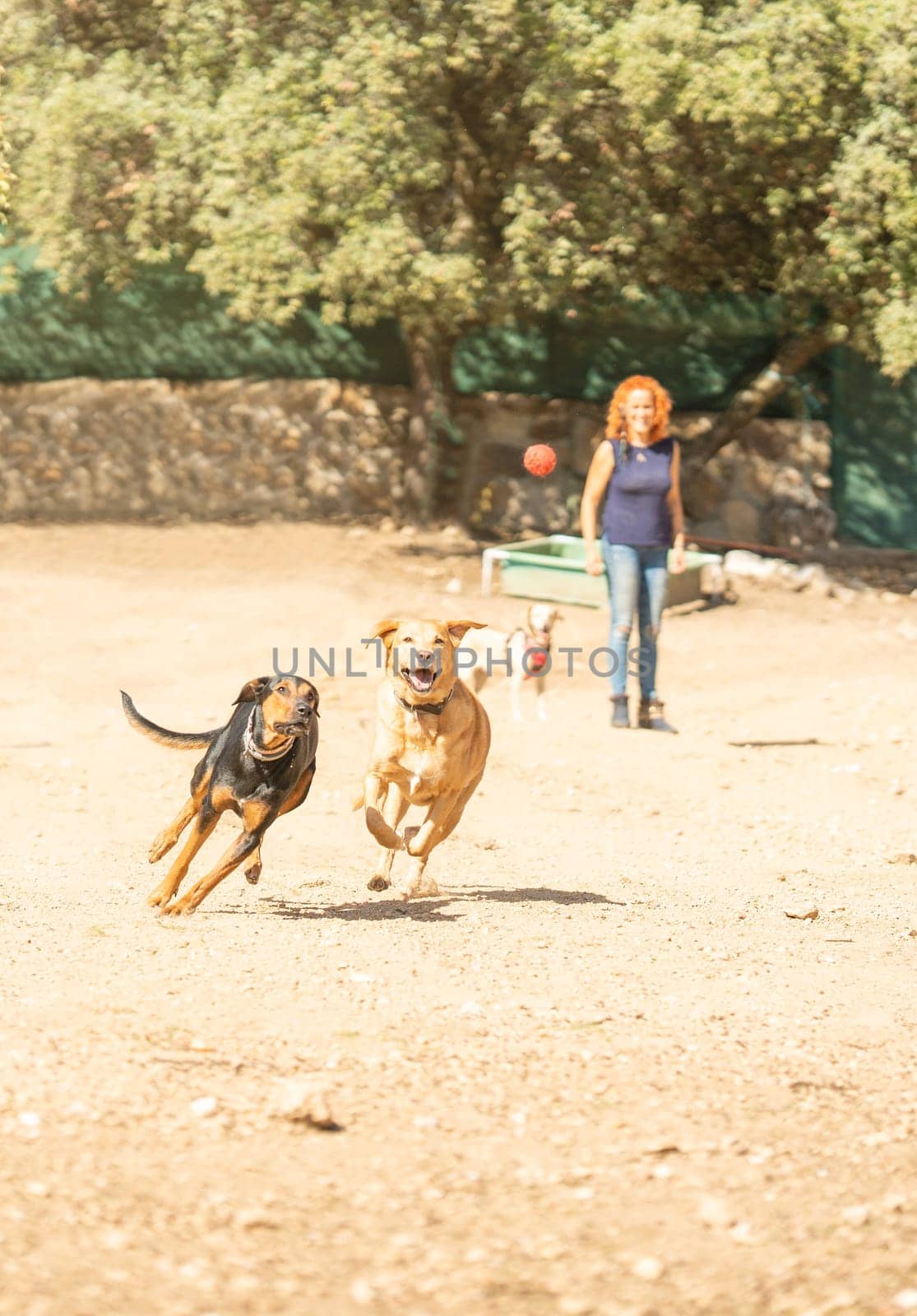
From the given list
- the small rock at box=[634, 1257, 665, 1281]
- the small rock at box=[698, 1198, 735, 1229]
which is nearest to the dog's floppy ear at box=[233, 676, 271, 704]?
the small rock at box=[698, 1198, 735, 1229]

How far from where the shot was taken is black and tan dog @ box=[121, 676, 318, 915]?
6078 millimetres

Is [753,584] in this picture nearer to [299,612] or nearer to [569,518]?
[569,518]

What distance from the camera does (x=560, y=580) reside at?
16.0 m

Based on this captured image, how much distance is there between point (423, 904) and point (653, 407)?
5.02m

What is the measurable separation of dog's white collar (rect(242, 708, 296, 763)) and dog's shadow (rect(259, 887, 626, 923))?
828mm

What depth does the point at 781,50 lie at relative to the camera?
1447 centimetres

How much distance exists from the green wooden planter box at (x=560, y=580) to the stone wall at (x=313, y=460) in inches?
97.4

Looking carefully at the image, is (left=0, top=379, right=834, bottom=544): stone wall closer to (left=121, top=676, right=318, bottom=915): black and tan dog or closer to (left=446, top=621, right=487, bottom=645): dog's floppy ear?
(left=446, top=621, right=487, bottom=645): dog's floppy ear

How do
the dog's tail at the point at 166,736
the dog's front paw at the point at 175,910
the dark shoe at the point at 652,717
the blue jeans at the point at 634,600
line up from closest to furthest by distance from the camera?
1. the dog's front paw at the point at 175,910
2. the dog's tail at the point at 166,736
3. the blue jeans at the point at 634,600
4. the dark shoe at the point at 652,717

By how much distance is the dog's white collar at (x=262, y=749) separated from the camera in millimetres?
6172

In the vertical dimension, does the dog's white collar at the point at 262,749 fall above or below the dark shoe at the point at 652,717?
above

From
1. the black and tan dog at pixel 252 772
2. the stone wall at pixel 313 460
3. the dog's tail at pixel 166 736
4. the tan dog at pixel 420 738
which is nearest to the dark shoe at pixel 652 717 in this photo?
the tan dog at pixel 420 738

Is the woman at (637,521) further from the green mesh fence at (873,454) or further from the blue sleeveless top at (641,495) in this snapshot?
the green mesh fence at (873,454)

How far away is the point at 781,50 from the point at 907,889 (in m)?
8.78
